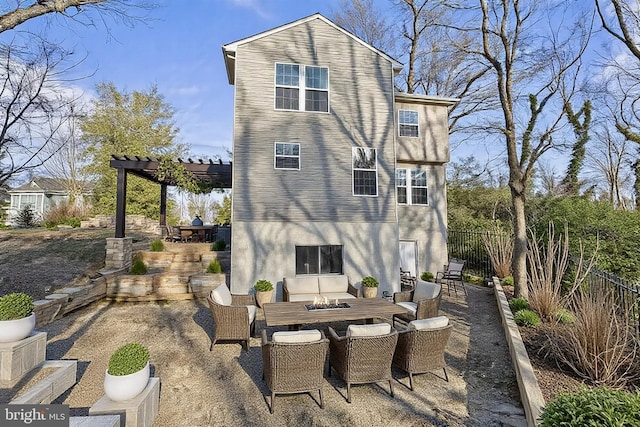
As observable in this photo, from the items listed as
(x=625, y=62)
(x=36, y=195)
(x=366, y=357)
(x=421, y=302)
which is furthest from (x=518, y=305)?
(x=36, y=195)

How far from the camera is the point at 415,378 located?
183 inches

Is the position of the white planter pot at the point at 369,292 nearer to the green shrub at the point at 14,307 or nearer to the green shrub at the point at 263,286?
the green shrub at the point at 263,286

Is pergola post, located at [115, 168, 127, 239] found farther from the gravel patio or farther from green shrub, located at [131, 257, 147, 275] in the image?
the gravel patio

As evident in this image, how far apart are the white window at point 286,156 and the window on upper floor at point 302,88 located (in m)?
1.17

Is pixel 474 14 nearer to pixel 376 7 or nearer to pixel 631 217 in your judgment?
pixel 631 217

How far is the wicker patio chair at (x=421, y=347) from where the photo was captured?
169 inches

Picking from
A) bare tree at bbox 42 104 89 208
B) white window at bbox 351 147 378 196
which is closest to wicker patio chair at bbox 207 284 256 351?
white window at bbox 351 147 378 196

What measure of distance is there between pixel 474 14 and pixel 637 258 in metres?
8.28

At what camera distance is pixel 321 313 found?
18.0 ft

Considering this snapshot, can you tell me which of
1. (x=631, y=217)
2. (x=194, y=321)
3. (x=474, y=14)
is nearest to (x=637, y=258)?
(x=631, y=217)

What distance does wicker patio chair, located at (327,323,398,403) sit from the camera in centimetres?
399

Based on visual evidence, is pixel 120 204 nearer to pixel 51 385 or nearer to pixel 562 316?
pixel 51 385

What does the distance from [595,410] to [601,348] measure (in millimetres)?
Answer: 2315

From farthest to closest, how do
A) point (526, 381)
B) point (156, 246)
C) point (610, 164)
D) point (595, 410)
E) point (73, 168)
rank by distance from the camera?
1. point (73, 168)
2. point (610, 164)
3. point (156, 246)
4. point (526, 381)
5. point (595, 410)
